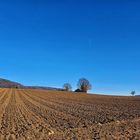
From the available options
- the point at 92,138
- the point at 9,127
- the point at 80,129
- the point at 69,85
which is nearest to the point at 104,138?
the point at 92,138

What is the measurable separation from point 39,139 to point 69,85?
160m

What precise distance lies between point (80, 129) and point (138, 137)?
394 cm

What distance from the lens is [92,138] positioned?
14.4 m

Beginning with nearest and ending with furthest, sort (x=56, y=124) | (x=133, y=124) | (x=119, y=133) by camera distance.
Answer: (x=119, y=133) → (x=133, y=124) → (x=56, y=124)

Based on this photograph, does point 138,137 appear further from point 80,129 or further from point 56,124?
point 56,124

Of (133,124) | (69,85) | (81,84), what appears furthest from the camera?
(69,85)

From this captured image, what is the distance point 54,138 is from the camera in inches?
584

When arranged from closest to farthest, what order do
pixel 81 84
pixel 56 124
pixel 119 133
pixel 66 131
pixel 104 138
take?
pixel 104 138 → pixel 119 133 → pixel 66 131 → pixel 56 124 → pixel 81 84

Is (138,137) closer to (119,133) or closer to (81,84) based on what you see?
(119,133)

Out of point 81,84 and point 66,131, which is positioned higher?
point 81,84

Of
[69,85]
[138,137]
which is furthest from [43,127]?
[69,85]

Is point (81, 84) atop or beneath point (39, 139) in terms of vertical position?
atop

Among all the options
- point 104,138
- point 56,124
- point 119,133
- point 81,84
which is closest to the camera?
point 104,138

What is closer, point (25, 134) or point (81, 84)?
point (25, 134)
